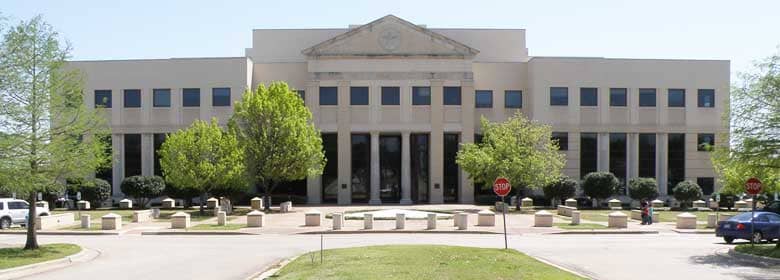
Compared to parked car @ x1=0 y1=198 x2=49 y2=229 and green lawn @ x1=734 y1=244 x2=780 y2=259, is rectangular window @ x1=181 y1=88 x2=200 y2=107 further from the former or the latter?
green lawn @ x1=734 y1=244 x2=780 y2=259

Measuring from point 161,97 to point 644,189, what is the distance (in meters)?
40.1

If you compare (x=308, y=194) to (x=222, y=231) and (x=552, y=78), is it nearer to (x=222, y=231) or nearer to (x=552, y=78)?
(x=552, y=78)

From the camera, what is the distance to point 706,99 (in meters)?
63.2

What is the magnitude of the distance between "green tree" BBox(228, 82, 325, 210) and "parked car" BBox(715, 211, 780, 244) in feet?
91.0

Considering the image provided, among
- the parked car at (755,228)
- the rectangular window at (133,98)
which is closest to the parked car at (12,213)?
the rectangular window at (133,98)

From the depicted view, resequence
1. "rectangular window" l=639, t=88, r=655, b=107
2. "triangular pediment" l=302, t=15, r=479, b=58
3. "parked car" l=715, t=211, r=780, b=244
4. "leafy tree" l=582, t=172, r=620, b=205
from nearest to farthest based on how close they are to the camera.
Answer: "parked car" l=715, t=211, r=780, b=244 < "leafy tree" l=582, t=172, r=620, b=205 < "triangular pediment" l=302, t=15, r=479, b=58 < "rectangular window" l=639, t=88, r=655, b=107

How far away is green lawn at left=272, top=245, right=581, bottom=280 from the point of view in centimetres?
1583

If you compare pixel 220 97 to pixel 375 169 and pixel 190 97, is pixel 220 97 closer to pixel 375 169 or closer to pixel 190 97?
pixel 190 97

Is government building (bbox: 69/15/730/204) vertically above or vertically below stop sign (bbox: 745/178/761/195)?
above

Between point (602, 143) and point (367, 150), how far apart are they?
20.0m

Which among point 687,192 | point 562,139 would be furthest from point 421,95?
point 687,192

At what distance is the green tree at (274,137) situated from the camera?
49031mm

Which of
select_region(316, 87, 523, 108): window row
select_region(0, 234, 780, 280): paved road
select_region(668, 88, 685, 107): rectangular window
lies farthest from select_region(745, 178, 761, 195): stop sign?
select_region(668, 88, 685, 107): rectangular window

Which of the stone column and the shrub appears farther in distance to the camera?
the stone column
